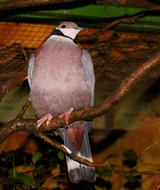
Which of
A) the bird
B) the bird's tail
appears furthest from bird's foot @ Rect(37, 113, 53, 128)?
the bird's tail

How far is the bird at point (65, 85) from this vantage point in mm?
2160

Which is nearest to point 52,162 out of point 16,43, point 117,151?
point 117,151

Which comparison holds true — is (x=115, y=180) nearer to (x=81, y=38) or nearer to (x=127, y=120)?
(x=127, y=120)

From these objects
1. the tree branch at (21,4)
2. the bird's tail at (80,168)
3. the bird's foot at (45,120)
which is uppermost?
the tree branch at (21,4)

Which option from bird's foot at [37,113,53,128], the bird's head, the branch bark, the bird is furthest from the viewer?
the bird's head

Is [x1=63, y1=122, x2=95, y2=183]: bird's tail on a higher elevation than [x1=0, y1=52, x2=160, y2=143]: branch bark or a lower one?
lower

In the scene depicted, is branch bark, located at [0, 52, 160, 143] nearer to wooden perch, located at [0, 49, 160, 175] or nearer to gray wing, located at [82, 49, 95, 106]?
wooden perch, located at [0, 49, 160, 175]

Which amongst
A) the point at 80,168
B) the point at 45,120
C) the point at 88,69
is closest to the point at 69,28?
the point at 88,69

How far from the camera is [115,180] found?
3.52 metres

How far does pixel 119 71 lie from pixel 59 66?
0.78m

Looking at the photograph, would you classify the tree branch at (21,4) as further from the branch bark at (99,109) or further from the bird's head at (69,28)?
the branch bark at (99,109)

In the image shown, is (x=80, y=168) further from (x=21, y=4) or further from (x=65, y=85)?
(x=21, y=4)

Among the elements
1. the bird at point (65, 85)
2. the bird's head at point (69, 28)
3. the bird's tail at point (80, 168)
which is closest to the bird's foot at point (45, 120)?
the bird at point (65, 85)

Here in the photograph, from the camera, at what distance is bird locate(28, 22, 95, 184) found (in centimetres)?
216
